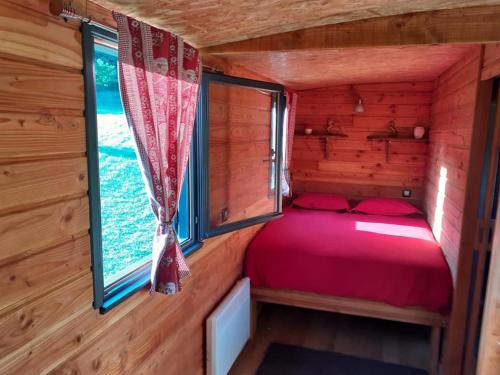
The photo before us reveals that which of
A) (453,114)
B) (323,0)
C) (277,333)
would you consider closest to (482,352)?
(277,333)

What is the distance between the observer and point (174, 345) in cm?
193

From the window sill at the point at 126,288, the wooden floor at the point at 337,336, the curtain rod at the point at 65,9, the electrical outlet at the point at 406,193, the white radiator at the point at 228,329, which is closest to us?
the curtain rod at the point at 65,9

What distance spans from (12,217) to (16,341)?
329mm

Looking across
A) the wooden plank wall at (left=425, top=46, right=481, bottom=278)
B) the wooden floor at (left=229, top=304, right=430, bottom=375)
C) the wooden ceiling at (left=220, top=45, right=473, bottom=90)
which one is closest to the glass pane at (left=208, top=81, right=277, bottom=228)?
the wooden ceiling at (left=220, top=45, right=473, bottom=90)

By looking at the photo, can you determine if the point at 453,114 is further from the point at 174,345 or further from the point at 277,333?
the point at 174,345

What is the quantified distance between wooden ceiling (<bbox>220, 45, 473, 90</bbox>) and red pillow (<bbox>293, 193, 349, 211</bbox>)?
48.5 inches

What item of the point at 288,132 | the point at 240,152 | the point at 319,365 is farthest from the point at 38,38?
the point at 288,132

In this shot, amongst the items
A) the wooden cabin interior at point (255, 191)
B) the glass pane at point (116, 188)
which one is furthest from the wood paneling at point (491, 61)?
the glass pane at point (116, 188)

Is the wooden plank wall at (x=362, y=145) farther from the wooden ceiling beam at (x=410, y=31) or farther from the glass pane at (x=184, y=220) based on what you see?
the glass pane at (x=184, y=220)

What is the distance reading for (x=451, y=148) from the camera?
2.90 m

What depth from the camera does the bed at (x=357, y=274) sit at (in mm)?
2578

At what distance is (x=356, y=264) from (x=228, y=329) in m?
0.98

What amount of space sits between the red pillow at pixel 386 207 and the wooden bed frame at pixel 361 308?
1.50m

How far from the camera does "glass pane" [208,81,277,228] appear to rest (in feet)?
7.93
